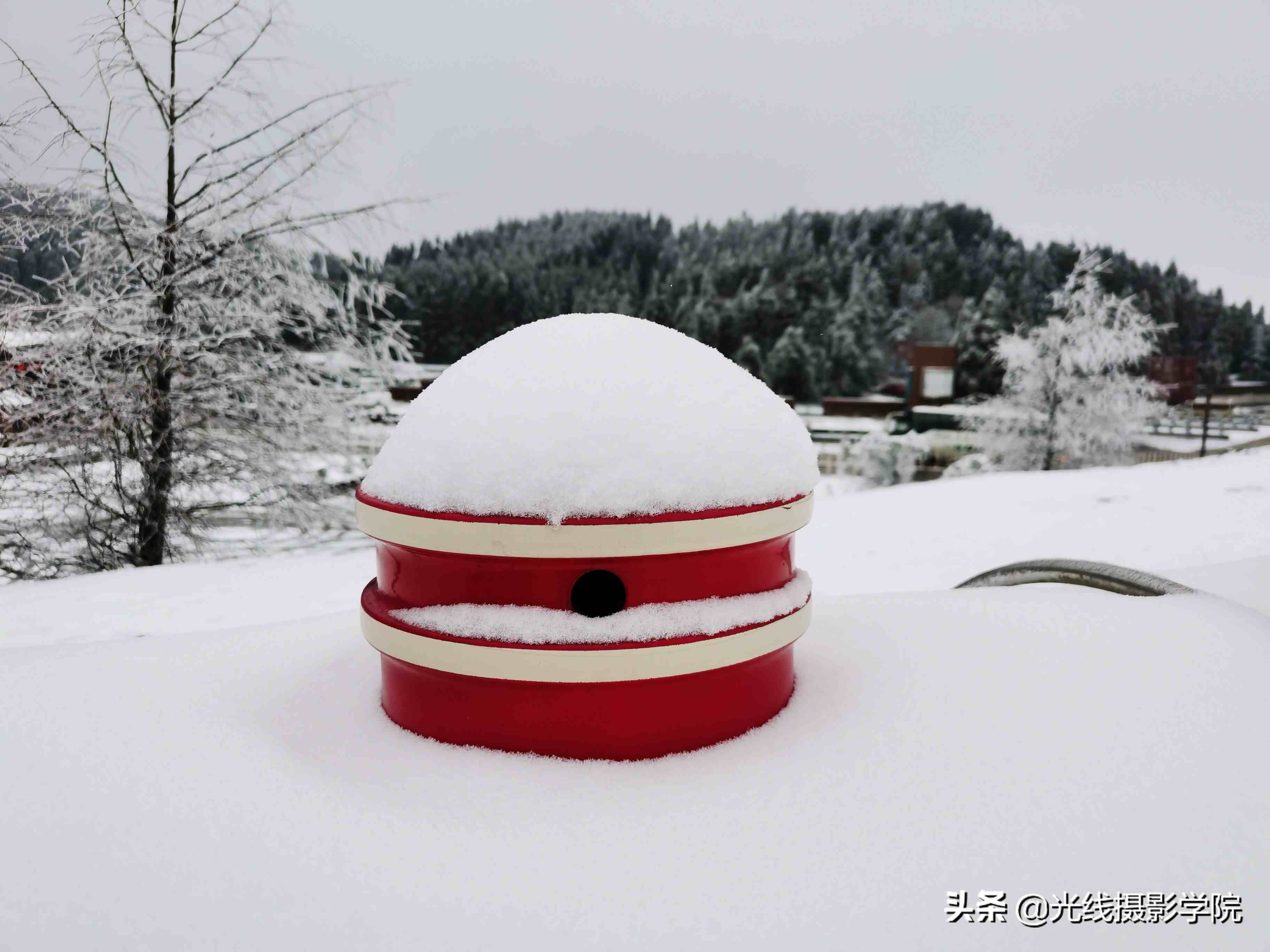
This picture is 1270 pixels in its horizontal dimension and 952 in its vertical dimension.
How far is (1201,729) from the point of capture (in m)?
1.46

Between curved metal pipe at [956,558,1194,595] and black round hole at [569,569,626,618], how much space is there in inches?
62.0

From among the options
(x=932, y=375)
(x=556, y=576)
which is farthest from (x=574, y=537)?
(x=932, y=375)

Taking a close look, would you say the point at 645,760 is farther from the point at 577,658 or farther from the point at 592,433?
the point at 592,433

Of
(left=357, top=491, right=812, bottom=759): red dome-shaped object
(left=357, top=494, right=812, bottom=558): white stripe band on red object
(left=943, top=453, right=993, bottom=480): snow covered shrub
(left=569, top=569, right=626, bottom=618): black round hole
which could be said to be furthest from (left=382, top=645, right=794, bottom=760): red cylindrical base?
(left=943, top=453, right=993, bottom=480): snow covered shrub

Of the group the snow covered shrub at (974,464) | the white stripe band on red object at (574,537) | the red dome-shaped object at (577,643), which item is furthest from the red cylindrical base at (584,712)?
the snow covered shrub at (974,464)

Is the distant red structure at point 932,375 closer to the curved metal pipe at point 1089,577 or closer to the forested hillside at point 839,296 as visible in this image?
the forested hillside at point 839,296

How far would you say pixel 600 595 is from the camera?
1.33m

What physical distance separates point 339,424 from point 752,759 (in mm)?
6642

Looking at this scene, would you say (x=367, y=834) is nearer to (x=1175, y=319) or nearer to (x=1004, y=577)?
(x=1004, y=577)

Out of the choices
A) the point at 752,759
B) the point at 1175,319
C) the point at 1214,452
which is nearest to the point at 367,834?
the point at 752,759

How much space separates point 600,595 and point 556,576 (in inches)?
3.2

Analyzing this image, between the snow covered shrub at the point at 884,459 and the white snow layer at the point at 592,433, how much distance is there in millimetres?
20131

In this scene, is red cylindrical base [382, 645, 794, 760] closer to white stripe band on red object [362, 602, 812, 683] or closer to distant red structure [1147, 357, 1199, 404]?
white stripe band on red object [362, 602, 812, 683]

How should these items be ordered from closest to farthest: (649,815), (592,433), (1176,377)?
(649,815) → (592,433) → (1176,377)
